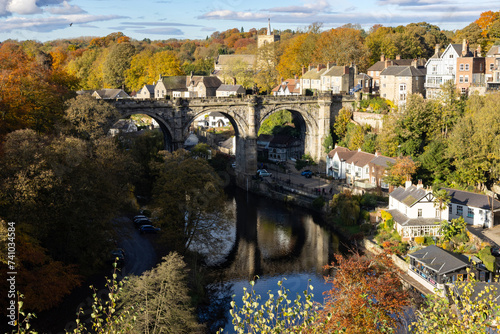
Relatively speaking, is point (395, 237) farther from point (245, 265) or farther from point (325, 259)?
point (245, 265)

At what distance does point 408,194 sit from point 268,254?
36.0ft

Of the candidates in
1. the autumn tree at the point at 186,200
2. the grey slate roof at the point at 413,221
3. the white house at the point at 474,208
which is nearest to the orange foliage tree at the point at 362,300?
the grey slate roof at the point at 413,221

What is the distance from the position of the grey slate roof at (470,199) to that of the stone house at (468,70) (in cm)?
1696

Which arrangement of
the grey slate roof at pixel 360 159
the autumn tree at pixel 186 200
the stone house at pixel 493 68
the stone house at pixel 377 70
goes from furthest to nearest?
the stone house at pixel 377 70 → the stone house at pixel 493 68 → the grey slate roof at pixel 360 159 → the autumn tree at pixel 186 200

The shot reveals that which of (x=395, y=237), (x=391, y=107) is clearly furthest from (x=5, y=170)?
(x=391, y=107)

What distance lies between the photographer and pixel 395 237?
36750mm

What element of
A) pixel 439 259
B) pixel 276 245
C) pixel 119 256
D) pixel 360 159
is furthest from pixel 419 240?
pixel 119 256

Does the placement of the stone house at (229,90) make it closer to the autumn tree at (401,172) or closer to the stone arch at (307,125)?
the stone arch at (307,125)

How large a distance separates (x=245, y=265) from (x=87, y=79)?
7932 centimetres

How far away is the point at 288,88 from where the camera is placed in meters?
72.9

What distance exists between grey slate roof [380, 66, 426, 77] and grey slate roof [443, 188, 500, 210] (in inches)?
805

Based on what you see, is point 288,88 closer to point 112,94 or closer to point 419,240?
point 112,94

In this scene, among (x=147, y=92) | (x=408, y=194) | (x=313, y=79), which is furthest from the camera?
(x=147, y=92)

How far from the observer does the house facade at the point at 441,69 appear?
5466 cm
